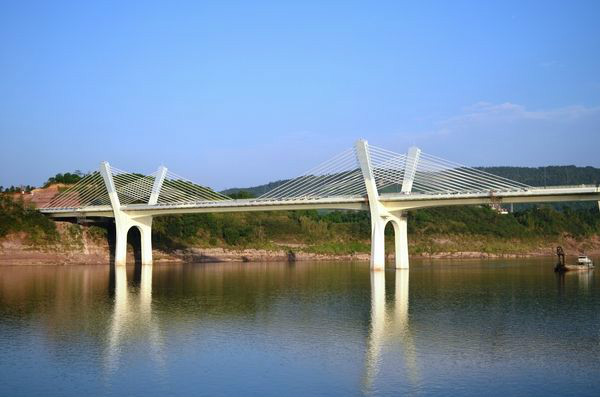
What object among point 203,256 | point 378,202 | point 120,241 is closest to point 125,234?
point 120,241

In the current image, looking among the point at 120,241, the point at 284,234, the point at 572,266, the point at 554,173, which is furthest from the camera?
the point at 554,173

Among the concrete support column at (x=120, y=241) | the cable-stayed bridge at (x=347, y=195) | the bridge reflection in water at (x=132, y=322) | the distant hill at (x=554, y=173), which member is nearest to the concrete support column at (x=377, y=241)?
the cable-stayed bridge at (x=347, y=195)

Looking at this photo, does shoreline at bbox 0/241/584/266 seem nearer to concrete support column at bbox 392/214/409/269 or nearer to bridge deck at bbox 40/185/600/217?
bridge deck at bbox 40/185/600/217

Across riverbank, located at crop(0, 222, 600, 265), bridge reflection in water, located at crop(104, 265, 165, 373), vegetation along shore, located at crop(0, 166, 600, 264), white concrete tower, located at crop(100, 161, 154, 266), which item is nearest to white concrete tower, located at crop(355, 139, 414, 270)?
bridge reflection in water, located at crop(104, 265, 165, 373)

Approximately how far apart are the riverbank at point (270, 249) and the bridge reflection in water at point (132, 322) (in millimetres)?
23400

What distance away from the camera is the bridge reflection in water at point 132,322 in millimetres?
20062

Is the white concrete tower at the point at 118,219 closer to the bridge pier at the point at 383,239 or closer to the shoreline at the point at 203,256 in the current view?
the shoreline at the point at 203,256

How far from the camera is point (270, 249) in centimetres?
8300

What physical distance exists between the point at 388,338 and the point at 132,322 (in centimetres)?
1021

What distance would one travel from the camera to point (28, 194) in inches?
2921

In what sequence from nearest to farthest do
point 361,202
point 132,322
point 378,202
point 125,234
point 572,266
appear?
point 132,322
point 378,202
point 361,202
point 572,266
point 125,234

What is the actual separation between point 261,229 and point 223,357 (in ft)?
216

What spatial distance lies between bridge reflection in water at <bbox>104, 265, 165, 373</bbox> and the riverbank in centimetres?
2340

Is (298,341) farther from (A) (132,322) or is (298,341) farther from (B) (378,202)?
(B) (378,202)
